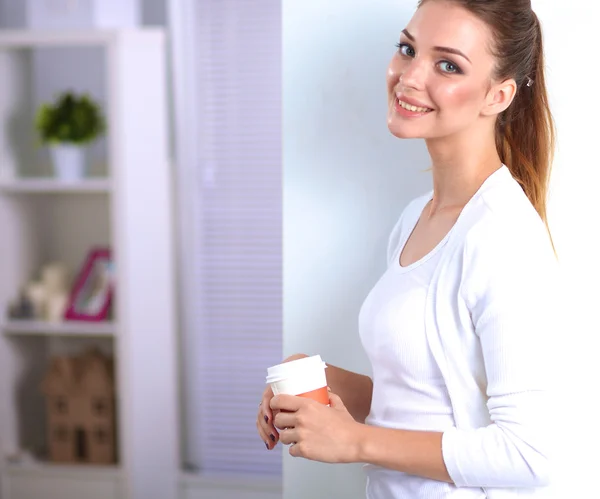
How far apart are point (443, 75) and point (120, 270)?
2.13 metres

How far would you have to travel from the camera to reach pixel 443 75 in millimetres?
1098

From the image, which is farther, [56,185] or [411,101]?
[56,185]

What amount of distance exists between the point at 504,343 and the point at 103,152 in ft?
9.29

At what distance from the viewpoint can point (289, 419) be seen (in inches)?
41.9

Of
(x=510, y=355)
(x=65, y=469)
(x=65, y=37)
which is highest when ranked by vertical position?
(x=65, y=37)

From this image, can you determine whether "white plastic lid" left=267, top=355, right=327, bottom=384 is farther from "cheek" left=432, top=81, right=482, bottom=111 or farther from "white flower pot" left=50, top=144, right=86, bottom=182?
"white flower pot" left=50, top=144, right=86, bottom=182

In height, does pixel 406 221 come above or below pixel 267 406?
above

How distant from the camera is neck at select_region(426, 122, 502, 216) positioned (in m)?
1.16

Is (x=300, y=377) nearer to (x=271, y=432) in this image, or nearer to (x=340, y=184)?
(x=271, y=432)

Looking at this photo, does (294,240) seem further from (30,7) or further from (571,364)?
(30,7)

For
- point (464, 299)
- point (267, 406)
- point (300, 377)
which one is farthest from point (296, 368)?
point (464, 299)

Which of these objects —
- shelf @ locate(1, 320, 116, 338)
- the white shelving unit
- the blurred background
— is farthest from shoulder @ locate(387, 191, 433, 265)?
shelf @ locate(1, 320, 116, 338)

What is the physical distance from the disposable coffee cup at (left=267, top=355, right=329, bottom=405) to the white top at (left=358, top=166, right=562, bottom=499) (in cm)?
17

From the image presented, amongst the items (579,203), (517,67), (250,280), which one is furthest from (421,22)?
(250,280)
